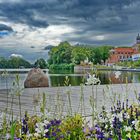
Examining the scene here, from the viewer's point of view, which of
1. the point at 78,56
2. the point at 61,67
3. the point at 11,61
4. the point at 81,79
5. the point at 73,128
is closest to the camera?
the point at 73,128

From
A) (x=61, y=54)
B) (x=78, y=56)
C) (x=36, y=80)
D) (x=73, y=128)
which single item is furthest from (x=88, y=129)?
(x=61, y=54)

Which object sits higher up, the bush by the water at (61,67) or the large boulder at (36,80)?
the bush by the water at (61,67)

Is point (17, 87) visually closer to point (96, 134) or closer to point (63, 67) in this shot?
point (96, 134)

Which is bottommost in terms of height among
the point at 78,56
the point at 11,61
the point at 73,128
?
the point at 73,128

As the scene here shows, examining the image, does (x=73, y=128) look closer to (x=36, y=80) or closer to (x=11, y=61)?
(x=11, y=61)

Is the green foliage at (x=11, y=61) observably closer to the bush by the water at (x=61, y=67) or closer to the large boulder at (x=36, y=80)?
the large boulder at (x=36, y=80)

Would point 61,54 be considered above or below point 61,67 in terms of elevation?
above

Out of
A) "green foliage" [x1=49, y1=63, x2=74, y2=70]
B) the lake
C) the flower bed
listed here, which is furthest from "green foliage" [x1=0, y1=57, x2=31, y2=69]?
"green foliage" [x1=49, y1=63, x2=74, y2=70]

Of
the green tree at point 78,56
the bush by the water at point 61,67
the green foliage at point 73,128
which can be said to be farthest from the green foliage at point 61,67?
the green foliage at point 73,128

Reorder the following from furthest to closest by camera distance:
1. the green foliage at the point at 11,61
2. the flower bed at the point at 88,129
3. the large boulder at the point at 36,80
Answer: the large boulder at the point at 36,80, the green foliage at the point at 11,61, the flower bed at the point at 88,129

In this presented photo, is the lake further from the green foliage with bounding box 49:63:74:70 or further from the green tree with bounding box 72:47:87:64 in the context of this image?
the green foliage with bounding box 49:63:74:70

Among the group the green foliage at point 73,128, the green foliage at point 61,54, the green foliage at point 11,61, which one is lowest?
the green foliage at point 73,128

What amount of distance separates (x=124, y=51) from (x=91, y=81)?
105 meters

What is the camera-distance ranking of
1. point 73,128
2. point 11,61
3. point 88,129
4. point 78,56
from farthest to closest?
point 78,56 → point 11,61 → point 73,128 → point 88,129
